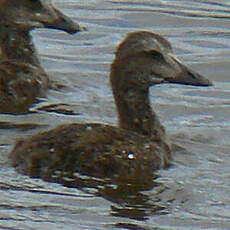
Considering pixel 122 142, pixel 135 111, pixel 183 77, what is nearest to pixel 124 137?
pixel 122 142

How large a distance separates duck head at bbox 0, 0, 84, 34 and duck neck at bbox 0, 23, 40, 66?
0.06 meters

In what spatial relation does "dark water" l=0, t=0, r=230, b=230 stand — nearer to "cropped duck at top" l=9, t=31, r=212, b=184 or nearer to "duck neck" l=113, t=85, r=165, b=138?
"cropped duck at top" l=9, t=31, r=212, b=184

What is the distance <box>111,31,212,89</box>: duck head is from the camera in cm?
1064

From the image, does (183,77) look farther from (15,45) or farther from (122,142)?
(15,45)

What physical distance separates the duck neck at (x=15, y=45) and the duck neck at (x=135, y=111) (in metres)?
2.23

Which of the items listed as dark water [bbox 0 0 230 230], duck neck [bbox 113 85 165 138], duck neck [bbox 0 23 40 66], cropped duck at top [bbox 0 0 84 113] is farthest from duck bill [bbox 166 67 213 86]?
duck neck [bbox 0 23 40 66]

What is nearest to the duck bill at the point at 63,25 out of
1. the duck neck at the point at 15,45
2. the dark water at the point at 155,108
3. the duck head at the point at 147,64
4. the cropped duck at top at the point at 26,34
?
the cropped duck at top at the point at 26,34

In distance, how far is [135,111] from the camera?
10.7m

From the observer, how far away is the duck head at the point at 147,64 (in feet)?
34.9

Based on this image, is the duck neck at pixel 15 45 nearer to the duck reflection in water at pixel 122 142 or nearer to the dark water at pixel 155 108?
the dark water at pixel 155 108

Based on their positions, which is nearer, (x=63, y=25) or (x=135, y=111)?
(x=135, y=111)

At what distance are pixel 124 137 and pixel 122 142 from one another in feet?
0.31

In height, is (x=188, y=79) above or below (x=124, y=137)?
above

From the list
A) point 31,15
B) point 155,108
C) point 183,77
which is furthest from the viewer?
point 31,15
